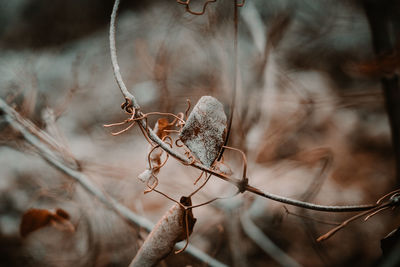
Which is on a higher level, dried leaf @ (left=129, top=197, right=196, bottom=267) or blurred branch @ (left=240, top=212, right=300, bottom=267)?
dried leaf @ (left=129, top=197, right=196, bottom=267)

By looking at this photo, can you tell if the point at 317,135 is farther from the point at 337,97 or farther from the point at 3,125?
the point at 3,125

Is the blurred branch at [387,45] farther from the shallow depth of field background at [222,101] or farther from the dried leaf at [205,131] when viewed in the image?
the dried leaf at [205,131]

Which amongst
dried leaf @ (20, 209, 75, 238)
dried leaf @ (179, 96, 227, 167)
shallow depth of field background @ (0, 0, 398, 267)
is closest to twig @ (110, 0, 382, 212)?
dried leaf @ (179, 96, 227, 167)

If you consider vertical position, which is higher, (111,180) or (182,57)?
(182,57)

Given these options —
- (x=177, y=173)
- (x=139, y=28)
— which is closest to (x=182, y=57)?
(x=139, y=28)

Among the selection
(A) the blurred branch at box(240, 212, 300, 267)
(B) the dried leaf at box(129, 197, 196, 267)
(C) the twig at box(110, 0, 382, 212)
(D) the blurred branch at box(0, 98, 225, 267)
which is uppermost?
(C) the twig at box(110, 0, 382, 212)

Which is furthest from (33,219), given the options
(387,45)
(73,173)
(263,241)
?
(387,45)

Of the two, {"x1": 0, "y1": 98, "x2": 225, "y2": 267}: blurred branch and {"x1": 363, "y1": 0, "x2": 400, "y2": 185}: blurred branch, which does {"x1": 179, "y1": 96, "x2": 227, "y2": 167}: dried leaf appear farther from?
{"x1": 363, "y1": 0, "x2": 400, "y2": 185}: blurred branch
